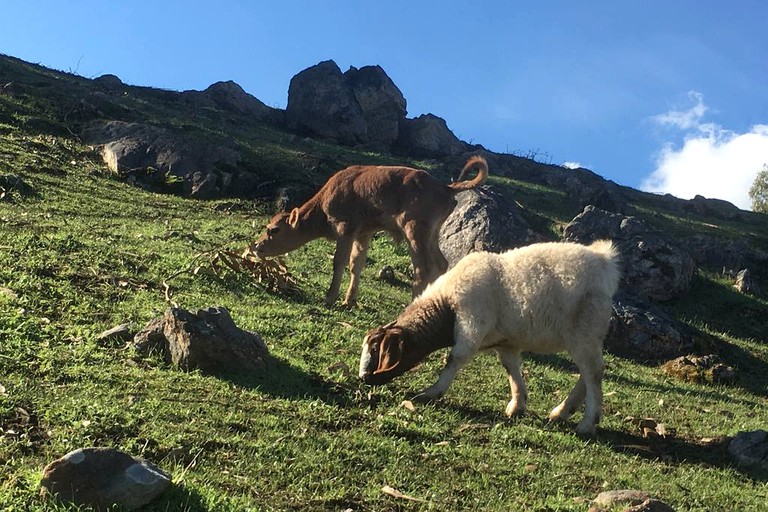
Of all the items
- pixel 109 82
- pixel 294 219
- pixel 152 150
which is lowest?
pixel 294 219

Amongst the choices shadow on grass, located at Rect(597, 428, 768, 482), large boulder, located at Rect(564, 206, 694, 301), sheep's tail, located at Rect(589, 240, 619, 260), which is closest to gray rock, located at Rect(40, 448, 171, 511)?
shadow on grass, located at Rect(597, 428, 768, 482)

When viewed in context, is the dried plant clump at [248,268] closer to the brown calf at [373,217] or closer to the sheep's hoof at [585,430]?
the brown calf at [373,217]

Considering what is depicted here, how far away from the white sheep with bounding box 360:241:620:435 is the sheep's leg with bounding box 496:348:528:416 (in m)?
0.01

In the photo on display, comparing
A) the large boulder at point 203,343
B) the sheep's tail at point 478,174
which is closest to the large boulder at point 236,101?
the sheep's tail at point 478,174

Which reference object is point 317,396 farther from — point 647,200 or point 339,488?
point 647,200

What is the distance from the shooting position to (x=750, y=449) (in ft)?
25.9

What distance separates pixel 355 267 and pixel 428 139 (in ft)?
91.0

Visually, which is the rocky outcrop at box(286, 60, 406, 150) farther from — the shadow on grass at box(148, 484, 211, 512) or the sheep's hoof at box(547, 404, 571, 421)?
the shadow on grass at box(148, 484, 211, 512)

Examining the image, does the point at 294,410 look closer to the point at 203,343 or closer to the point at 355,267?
the point at 203,343

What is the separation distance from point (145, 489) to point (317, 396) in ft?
10.2

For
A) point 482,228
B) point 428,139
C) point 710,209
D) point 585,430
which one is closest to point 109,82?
point 428,139

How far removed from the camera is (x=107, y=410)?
20.9 ft

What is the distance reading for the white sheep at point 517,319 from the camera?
318 inches

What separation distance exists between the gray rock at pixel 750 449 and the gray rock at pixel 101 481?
5.90 meters
